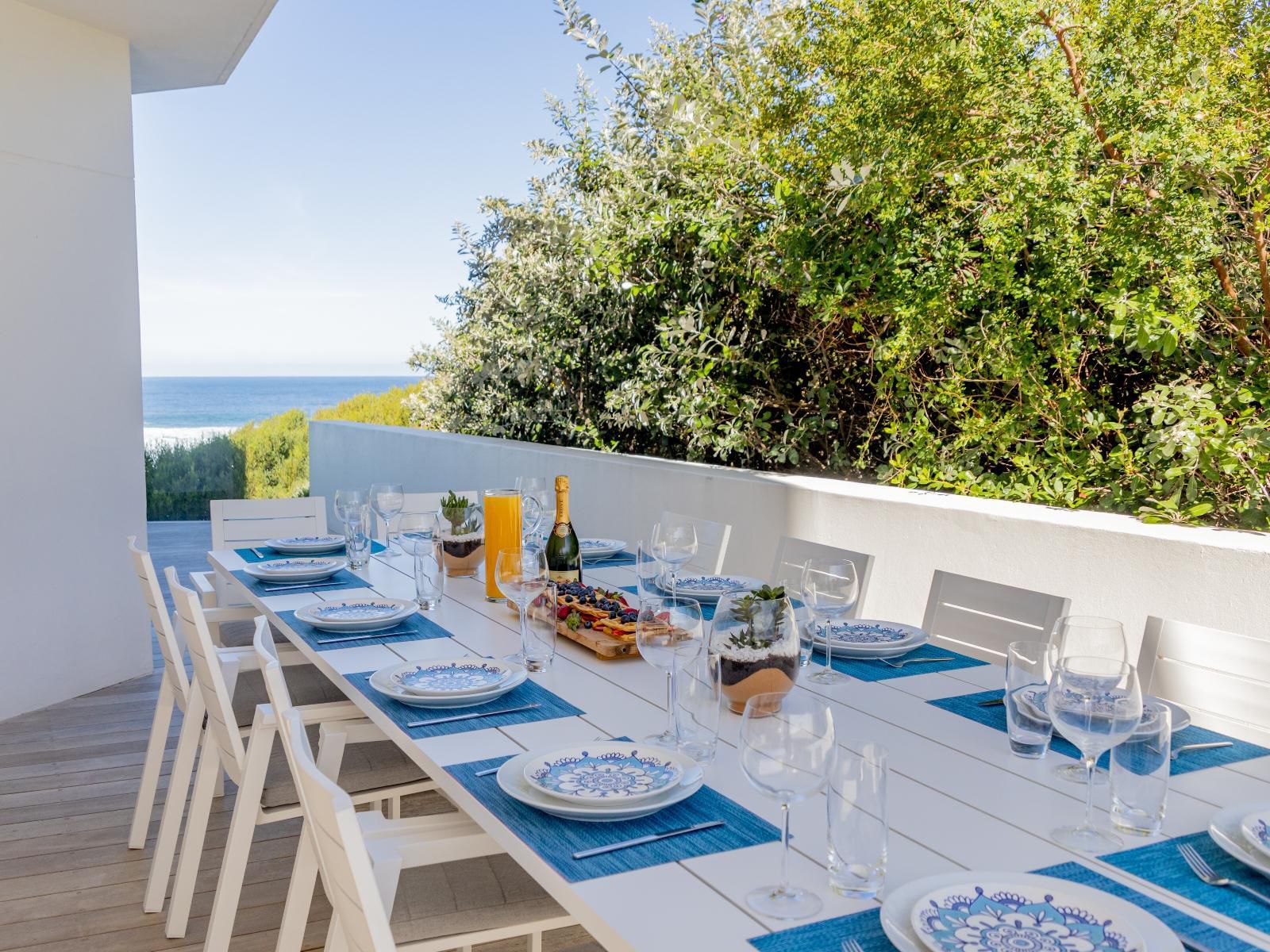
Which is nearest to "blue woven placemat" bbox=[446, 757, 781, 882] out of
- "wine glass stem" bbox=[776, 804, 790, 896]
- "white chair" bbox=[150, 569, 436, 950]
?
"wine glass stem" bbox=[776, 804, 790, 896]

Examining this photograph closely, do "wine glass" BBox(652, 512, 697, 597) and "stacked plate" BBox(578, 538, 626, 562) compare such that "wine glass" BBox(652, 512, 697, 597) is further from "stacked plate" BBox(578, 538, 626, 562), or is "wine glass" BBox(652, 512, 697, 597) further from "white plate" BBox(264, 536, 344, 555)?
"white plate" BBox(264, 536, 344, 555)

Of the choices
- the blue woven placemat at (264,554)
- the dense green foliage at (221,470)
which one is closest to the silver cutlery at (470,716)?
the blue woven placemat at (264,554)

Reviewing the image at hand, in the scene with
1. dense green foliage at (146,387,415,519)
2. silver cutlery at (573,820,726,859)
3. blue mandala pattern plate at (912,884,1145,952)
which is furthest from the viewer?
dense green foliage at (146,387,415,519)

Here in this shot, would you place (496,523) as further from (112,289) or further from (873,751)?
(112,289)

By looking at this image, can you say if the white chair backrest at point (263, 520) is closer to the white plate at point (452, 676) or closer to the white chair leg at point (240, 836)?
the white chair leg at point (240, 836)

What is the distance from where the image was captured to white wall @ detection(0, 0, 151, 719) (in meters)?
4.32

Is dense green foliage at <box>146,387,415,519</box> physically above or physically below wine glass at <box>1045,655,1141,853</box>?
below

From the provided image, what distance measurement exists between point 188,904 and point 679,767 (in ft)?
5.54

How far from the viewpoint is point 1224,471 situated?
123 inches

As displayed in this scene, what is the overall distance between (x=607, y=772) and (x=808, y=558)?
169cm

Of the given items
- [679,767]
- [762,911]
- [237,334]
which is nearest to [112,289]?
[679,767]

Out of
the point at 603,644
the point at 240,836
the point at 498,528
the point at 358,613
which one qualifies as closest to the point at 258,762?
the point at 240,836

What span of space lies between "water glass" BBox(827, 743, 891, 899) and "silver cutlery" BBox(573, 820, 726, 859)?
203mm

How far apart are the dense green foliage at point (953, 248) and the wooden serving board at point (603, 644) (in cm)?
182
